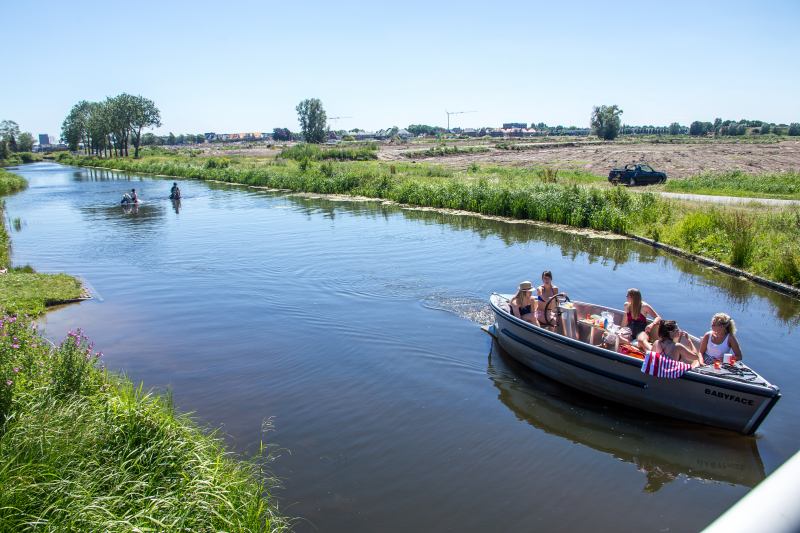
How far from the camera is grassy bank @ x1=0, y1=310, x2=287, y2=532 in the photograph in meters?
4.99

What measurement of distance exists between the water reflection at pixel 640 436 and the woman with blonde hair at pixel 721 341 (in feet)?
4.06

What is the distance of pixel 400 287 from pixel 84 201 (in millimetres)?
A: 36634

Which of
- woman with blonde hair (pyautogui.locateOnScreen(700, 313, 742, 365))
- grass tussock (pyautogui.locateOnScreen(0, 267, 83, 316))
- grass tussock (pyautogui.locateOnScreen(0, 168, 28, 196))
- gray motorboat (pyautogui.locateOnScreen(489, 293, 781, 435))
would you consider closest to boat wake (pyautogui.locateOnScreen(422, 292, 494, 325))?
gray motorboat (pyautogui.locateOnScreen(489, 293, 781, 435))

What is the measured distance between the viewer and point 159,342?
11844 mm

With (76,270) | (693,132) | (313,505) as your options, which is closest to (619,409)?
(313,505)

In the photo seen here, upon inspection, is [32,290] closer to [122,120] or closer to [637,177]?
[637,177]

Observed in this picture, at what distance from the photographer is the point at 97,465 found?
5715 millimetres

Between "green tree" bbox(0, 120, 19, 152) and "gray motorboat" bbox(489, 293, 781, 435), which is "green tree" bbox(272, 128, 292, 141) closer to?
"green tree" bbox(0, 120, 19, 152)

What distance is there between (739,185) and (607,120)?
8508 cm

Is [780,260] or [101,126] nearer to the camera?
[780,260]

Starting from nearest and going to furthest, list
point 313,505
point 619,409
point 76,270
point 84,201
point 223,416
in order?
point 313,505, point 223,416, point 619,409, point 76,270, point 84,201

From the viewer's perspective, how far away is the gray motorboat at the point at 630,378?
807 cm

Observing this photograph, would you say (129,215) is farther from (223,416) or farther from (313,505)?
(313,505)

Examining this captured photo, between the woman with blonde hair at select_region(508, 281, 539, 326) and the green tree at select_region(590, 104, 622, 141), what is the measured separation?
10942cm
